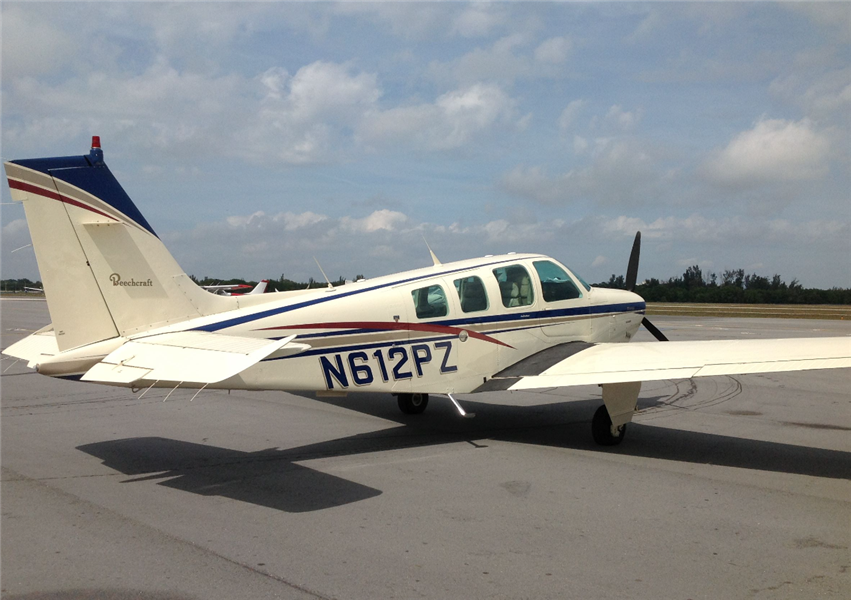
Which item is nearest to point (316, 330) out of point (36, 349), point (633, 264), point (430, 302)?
point (430, 302)

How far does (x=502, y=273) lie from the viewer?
9.34 meters

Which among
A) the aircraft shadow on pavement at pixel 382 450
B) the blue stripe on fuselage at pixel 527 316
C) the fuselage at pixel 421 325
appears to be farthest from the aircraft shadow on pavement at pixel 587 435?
the blue stripe on fuselage at pixel 527 316

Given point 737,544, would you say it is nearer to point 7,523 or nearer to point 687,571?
point 687,571

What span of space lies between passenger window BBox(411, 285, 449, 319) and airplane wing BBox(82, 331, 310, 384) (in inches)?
102

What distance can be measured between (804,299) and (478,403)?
6109 cm

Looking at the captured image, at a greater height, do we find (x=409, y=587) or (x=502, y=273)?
(x=502, y=273)

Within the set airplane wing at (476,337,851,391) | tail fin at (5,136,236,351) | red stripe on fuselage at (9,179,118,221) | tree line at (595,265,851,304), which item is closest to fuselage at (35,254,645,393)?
tail fin at (5,136,236,351)

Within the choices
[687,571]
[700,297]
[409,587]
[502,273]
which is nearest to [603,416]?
[502,273]

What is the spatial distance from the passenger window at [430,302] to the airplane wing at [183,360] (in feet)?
8.50

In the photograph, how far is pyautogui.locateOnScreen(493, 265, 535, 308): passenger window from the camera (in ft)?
30.3

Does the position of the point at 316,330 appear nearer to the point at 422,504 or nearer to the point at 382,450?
the point at 382,450

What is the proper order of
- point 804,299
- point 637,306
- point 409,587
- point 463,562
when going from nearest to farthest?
1. point 409,587
2. point 463,562
3. point 637,306
4. point 804,299

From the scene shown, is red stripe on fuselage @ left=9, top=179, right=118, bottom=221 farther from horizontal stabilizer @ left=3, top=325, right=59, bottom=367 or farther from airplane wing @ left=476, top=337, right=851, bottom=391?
airplane wing @ left=476, top=337, right=851, bottom=391

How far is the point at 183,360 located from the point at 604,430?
523cm
